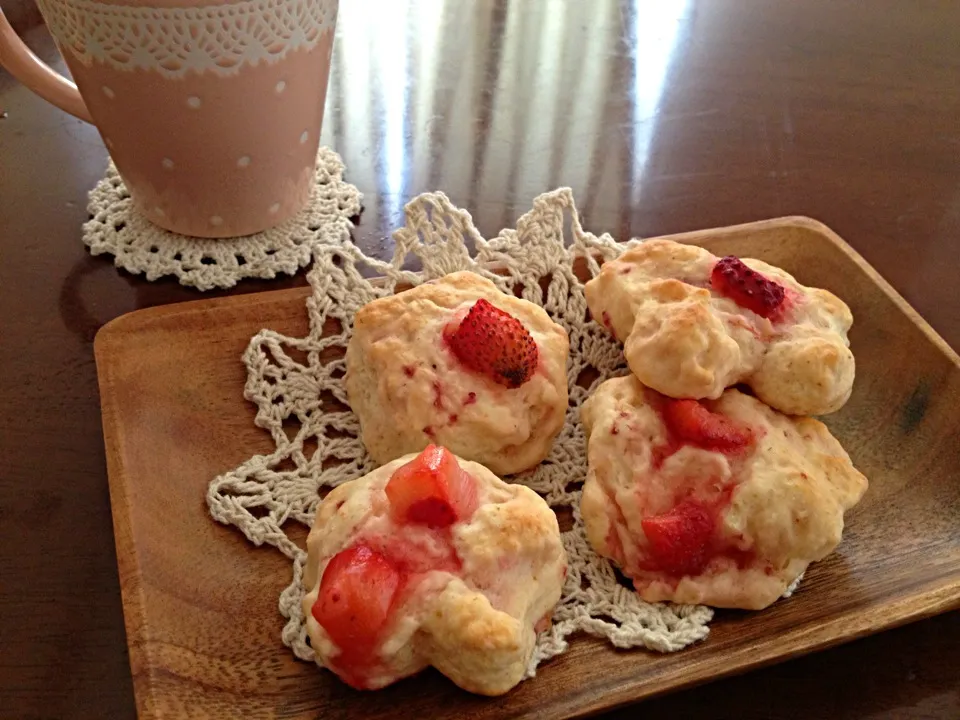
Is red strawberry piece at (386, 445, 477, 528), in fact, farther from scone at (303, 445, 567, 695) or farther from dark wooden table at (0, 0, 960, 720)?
dark wooden table at (0, 0, 960, 720)

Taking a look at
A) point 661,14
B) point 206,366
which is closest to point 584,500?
point 206,366

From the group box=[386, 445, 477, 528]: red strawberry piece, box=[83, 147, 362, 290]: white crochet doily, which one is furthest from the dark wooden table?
box=[386, 445, 477, 528]: red strawberry piece

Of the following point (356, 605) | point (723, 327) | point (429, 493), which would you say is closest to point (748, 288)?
point (723, 327)

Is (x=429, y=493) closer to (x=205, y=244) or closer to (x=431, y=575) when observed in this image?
(x=431, y=575)

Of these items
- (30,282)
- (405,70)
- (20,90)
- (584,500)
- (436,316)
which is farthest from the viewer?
(405,70)

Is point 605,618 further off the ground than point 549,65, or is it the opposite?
point 549,65

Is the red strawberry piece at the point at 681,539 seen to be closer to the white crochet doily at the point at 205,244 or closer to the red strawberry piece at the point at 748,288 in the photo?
the red strawberry piece at the point at 748,288

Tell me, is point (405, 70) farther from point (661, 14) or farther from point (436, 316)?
point (436, 316)

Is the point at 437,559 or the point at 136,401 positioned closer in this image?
the point at 437,559
